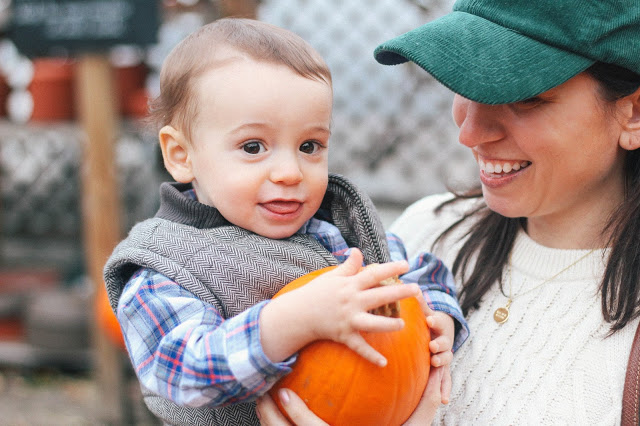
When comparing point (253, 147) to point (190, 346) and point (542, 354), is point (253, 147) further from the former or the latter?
point (542, 354)

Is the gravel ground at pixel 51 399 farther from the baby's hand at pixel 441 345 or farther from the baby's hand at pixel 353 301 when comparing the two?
the baby's hand at pixel 353 301

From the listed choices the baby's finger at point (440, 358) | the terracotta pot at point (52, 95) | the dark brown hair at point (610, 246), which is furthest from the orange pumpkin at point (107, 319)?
the baby's finger at point (440, 358)

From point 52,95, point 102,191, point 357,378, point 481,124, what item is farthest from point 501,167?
point 52,95

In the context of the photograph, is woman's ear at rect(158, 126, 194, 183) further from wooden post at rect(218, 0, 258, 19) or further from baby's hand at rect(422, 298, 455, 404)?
wooden post at rect(218, 0, 258, 19)

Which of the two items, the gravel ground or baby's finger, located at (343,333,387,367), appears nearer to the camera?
baby's finger, located at (343,333,387,367)

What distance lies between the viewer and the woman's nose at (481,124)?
5.97ft

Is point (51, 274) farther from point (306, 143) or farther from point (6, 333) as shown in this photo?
point (306, 143)

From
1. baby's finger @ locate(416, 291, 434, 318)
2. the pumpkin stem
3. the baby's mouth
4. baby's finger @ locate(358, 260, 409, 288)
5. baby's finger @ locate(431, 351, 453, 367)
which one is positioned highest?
baby's finger @ locate(358, 260, 409, 288)

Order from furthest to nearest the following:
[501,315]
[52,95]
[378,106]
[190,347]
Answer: [52,95] → [378,106] → [501,315] → [190,347]

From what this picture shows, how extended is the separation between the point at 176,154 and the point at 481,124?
2.62 feet

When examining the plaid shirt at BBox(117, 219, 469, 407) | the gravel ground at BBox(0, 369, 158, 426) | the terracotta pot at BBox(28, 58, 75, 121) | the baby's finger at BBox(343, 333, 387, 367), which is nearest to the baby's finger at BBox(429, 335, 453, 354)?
the baby's finger at BBox(343, 333, 387, 367)

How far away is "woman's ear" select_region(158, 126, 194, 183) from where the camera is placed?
182 cm

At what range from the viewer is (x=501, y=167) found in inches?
74.0

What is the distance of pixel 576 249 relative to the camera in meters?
2.01
